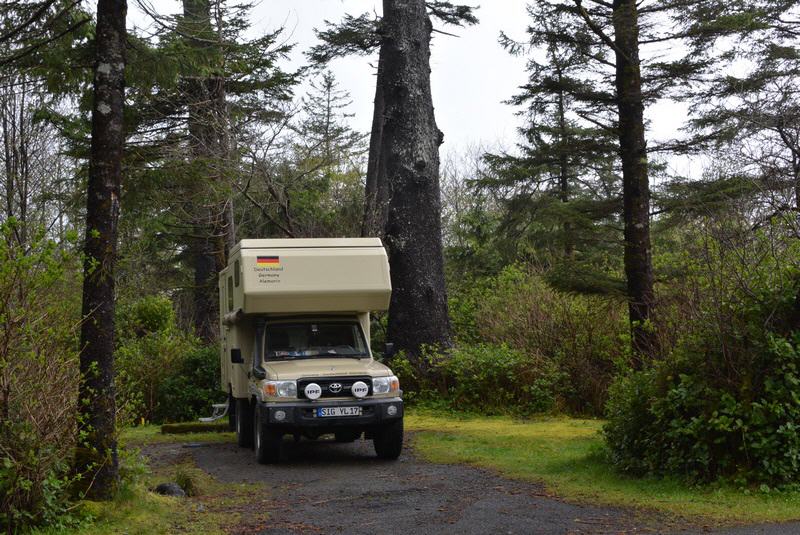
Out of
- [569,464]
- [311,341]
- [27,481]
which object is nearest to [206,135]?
[311,341]

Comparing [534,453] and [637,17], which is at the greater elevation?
[637,17]

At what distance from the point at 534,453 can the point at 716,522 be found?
4.77 meters

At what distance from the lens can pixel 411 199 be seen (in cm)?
1978

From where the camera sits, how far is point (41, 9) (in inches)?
364

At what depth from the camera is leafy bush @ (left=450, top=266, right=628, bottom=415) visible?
17156 millimetres

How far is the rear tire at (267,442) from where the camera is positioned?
11.8 meters

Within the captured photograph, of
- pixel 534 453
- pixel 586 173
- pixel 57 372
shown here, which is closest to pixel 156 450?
pixel 534 453

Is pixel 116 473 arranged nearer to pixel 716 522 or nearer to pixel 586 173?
pixel 716 522

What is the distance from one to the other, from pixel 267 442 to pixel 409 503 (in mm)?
3292

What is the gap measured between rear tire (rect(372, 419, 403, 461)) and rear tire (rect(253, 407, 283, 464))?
131cm

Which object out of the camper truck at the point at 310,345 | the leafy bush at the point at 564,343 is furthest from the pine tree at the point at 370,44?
the camper truck at the point at 310,345

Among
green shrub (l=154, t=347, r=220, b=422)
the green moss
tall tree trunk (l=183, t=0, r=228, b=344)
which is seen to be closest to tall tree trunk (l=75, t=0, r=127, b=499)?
the green moss

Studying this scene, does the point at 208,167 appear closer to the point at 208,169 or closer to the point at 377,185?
the point at 208,169

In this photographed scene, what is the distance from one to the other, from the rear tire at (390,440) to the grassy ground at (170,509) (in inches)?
86.8
